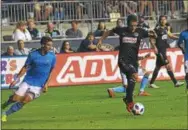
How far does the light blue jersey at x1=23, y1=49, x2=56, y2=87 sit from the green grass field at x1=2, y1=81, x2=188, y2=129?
0.86 metres

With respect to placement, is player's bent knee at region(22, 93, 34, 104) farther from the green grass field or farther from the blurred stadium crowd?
the blurred stadium crowd

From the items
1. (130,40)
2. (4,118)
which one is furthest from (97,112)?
(4,118)

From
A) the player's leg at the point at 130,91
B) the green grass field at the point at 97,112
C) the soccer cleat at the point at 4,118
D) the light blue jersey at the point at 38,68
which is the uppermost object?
the light blue jersey at the point at 38,68

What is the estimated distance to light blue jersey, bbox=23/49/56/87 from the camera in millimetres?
16297

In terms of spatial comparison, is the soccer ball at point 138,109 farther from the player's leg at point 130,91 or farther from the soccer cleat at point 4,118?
the soccer cleat at point 4,118

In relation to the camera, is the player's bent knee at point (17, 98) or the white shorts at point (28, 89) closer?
the player's bent knee at point (17, 98)

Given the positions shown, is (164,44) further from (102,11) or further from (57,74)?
(102,11)

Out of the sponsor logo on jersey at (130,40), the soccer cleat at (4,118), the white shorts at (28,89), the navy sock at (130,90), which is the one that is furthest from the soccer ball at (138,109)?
the soccer cleat at (4,118)

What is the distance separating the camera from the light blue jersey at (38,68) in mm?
16297

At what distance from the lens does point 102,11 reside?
34094 mm

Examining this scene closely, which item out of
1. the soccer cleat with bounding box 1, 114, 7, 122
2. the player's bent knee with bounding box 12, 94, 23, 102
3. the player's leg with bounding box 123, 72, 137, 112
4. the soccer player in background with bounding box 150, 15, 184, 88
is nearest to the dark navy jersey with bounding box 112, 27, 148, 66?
the player's leg with bounding box 123, 72, 137, 112

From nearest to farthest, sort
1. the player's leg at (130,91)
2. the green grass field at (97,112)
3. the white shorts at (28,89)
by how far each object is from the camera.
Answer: the green grass field at (97,112)
the white shorts at (28,89)
the player's leg at (130,91)

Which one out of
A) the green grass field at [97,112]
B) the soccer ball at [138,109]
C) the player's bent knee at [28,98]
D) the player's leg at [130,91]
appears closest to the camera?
the green grass field at [97,112]

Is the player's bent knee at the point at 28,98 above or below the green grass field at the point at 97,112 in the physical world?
above
